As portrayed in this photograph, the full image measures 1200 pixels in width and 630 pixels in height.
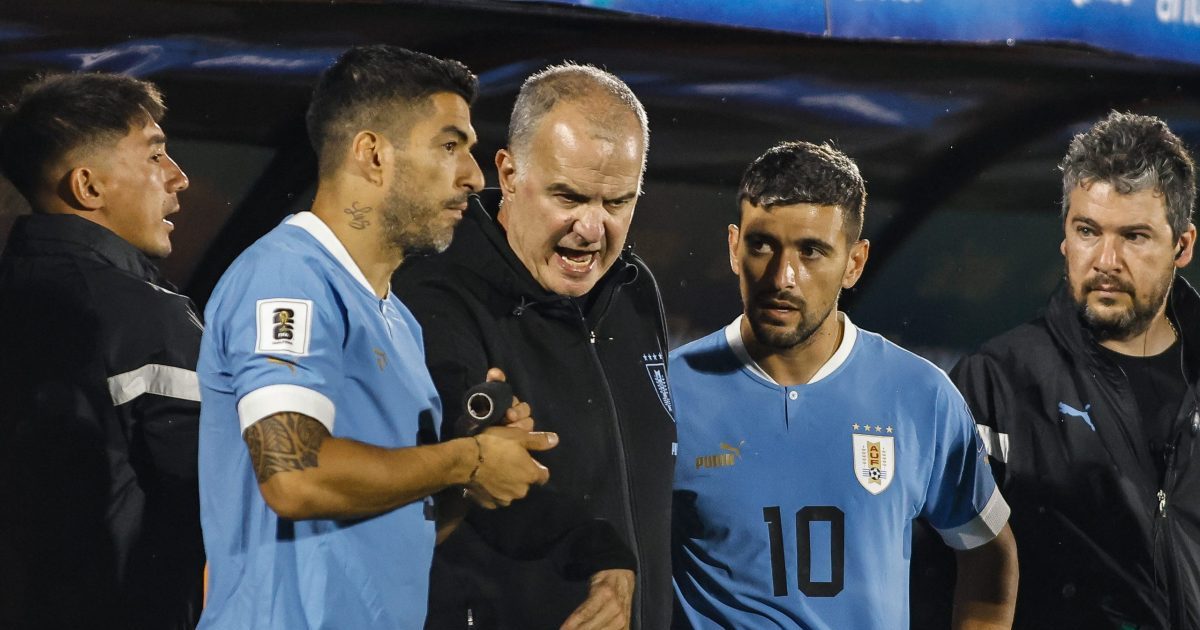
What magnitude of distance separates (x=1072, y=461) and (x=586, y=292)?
4.05 feet

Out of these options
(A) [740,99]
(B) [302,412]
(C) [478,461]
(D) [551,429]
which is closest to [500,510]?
(D) [551,429]

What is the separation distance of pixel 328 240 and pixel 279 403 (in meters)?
0.28

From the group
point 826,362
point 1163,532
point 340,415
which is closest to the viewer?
point 340,415

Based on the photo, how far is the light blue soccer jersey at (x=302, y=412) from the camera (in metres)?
1.82

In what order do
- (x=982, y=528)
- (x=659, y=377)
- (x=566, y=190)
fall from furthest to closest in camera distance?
(x=982, y=528)
(x=659, y=377)
(x=566, y=190)

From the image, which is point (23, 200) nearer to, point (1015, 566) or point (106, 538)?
point (106, 538)

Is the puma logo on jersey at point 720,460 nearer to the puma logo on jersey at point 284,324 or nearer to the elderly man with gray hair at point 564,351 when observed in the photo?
the elderly man with gray hair at point 564,351

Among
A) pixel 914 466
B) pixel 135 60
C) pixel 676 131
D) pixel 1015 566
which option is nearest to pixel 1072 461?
pixel 1015 566

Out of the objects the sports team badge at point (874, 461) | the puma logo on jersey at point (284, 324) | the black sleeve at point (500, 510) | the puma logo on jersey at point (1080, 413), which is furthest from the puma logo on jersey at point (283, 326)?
the puma logo on jersey at point (1080, 413)

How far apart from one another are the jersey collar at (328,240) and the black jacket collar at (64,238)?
0.40 meters

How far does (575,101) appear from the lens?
2.35 m

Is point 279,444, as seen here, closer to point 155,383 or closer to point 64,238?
point 155,383

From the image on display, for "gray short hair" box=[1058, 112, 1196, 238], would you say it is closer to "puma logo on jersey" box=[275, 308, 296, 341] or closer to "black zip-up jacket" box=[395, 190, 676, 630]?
"black zip-up jacket" box=[395, 190, 676, 630]

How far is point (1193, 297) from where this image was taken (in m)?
2.99
